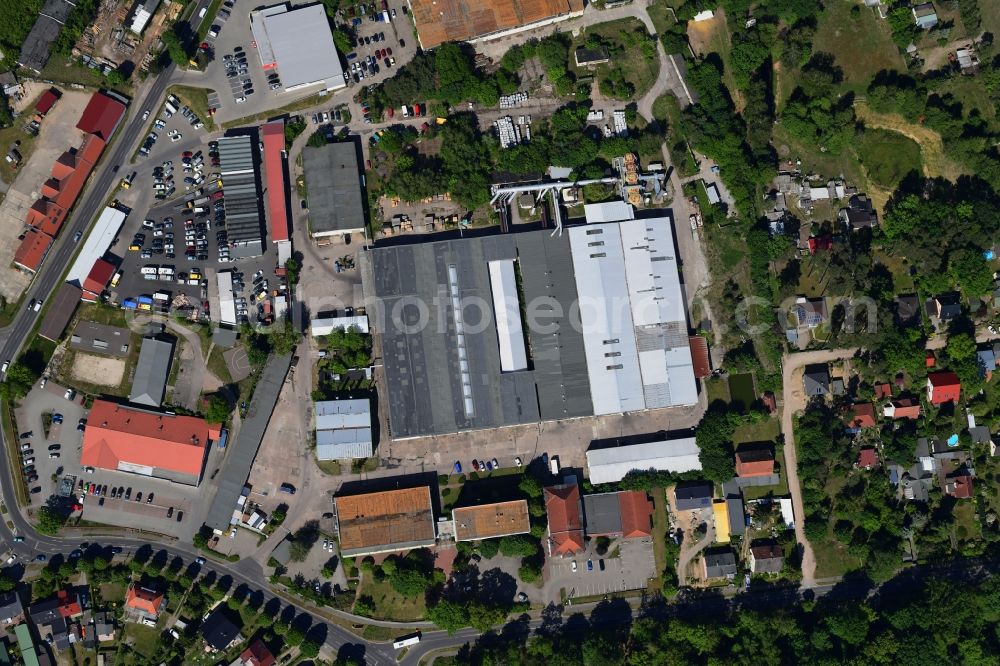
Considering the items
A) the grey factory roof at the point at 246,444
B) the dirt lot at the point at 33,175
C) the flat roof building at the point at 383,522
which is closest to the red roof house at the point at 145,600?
the grey factory roof at the point at 246,444

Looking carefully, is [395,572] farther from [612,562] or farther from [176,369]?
[176,369]

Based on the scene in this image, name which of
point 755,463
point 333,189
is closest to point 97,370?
point 333,189

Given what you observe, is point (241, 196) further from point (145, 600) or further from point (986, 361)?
point (986, 361)

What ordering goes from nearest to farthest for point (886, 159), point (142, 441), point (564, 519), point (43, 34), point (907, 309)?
point (142, 441), point (564, 519), point (43, 34), point (907, 309), point (886, 159)

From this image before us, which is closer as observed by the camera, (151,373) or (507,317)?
(151,373)

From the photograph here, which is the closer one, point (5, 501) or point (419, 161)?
point (5, 501)

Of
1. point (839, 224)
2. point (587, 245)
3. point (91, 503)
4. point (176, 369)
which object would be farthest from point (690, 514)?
point (91, 503)
